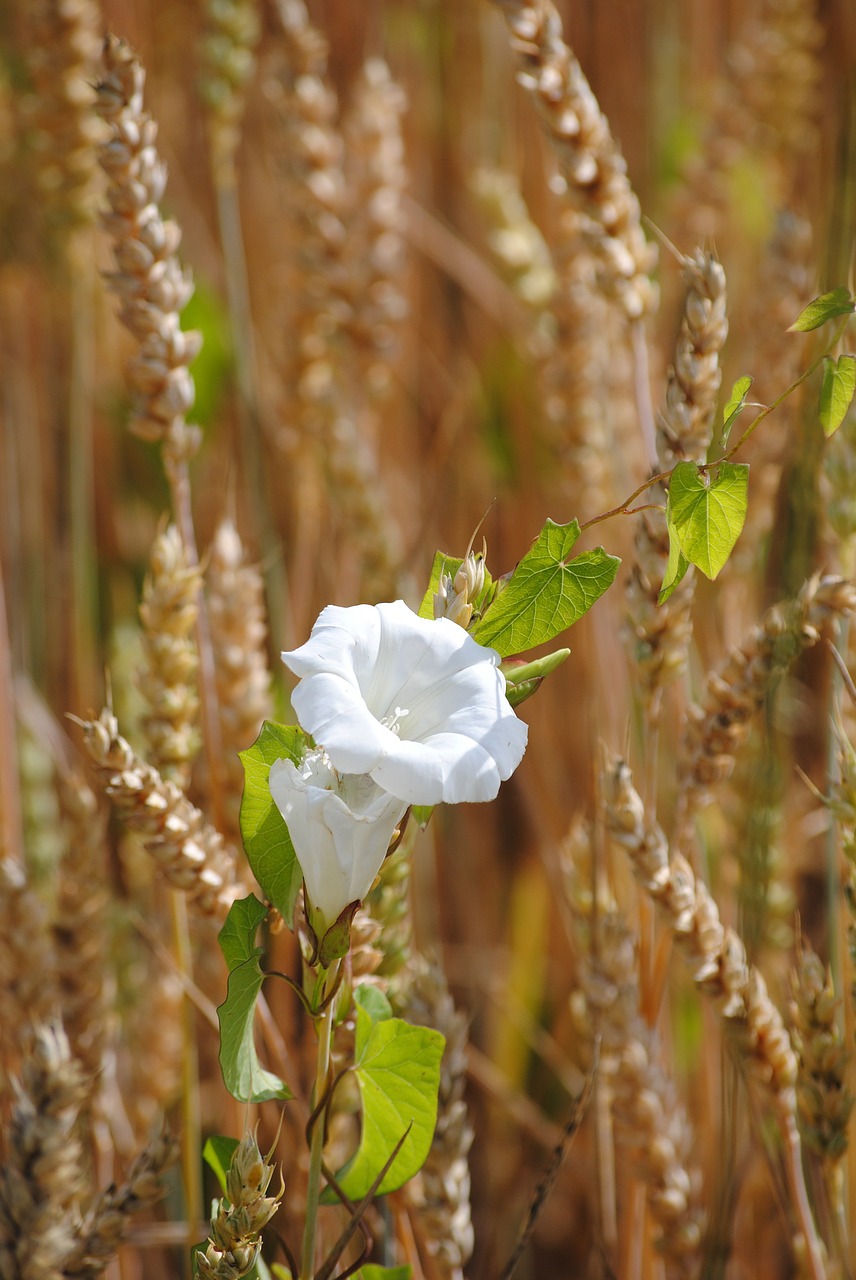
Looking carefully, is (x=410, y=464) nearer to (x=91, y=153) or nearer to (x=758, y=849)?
(x=91, y=153)

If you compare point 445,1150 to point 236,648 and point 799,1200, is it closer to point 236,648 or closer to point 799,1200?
point 799,1200

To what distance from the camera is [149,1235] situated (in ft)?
2.27

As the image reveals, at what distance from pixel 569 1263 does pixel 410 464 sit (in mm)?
910

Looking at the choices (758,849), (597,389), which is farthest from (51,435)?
(758,849)

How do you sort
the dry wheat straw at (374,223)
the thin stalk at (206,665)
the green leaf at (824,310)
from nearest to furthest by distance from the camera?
the green leaf at (824,310), the thin stalk at (206,665), the dry wheat straw at (374,223)

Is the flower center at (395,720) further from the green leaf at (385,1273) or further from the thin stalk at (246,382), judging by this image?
the thin stalk at (246,382)

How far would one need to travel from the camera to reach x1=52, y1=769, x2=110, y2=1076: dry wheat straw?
2.28ft

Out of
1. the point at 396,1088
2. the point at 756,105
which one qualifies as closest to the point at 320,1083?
the point at 396,1088

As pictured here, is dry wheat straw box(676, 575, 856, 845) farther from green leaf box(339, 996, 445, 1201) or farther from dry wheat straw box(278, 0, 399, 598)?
dry wheat straw box(278, 0, 399, 598)

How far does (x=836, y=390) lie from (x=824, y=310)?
34 mm

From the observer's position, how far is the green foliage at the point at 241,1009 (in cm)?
40

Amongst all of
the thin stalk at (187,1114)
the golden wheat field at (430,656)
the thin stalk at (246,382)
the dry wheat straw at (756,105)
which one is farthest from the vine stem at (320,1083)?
the dry wheat straw at (756,105)

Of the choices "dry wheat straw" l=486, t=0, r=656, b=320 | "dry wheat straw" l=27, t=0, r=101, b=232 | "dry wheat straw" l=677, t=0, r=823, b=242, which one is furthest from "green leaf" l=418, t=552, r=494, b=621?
"dry wheat straw" l=677, t=0, r=823, b=242

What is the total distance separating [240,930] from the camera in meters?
0.43
